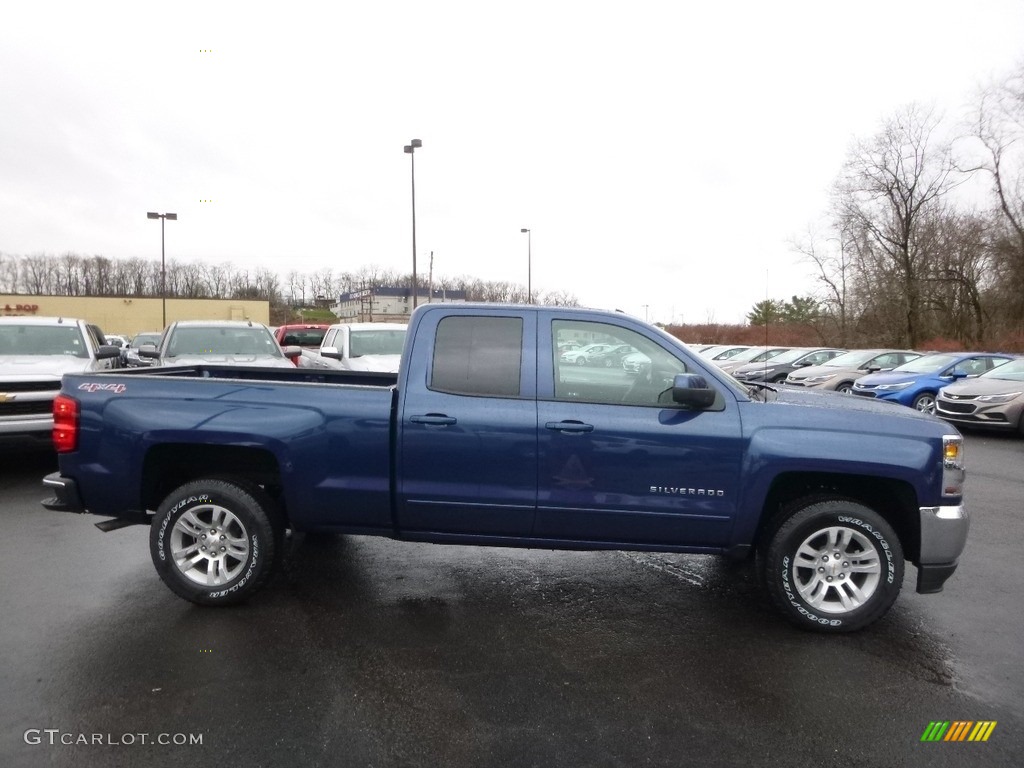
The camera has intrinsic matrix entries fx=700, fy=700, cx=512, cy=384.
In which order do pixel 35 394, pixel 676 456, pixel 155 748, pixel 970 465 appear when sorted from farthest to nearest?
pixel 970 465
pixel 35 394
pixel 676 456
pixel 155 748

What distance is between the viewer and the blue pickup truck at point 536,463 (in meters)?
4.03

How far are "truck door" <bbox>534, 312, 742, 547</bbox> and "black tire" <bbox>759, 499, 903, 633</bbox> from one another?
40cm

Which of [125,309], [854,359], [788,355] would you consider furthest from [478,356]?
[125,309]

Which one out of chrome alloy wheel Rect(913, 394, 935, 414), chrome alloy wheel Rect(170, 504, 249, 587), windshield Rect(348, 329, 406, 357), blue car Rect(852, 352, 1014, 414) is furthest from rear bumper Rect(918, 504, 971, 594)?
chrome alloy wheel Rect(913, 394, 935, 414)

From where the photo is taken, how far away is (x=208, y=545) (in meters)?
4.36

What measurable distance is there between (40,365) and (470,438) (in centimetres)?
696

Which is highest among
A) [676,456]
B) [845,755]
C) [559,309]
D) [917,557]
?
[559,309]

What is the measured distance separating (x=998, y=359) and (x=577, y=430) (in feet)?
49.8

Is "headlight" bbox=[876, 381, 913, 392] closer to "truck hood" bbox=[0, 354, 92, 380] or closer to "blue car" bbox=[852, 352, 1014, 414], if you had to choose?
"blue car" bbox=[852, 352, 1014, 414]

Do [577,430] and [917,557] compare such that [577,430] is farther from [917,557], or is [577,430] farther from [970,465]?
[970,465]

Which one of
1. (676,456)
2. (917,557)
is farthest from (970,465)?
(676,456)

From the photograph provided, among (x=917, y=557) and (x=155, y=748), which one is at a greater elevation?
(x=917, y=557)

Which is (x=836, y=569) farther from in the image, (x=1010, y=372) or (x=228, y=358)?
(x=1010, y=372)

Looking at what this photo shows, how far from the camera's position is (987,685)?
354 centimetres
